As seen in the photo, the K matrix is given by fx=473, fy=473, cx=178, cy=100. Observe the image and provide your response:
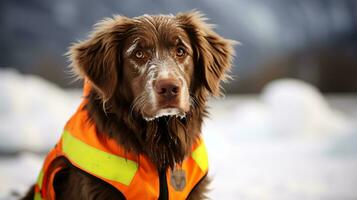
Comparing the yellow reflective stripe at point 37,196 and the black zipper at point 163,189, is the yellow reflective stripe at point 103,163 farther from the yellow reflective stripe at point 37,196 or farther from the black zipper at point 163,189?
the yellow reflective stripe at point 37,196

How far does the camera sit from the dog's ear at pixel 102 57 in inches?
95.8

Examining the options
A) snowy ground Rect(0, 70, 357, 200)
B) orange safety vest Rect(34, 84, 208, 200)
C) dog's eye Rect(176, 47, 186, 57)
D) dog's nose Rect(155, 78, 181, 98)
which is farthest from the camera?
Answer: snowy ground Rect(0, 70, 357, 200)

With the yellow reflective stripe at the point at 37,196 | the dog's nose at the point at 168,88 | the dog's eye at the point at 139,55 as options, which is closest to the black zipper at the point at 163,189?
the dog's nose at the point at 168,88

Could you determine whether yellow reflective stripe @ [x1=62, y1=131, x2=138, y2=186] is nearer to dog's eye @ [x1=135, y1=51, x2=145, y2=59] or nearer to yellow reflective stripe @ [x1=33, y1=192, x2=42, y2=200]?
yellow reflective stripe @ [x1=33, y1=192, x2=42, y2=200]

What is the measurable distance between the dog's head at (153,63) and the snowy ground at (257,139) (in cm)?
123

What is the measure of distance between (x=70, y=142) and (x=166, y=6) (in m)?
3.56

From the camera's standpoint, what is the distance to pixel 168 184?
2.46 meters

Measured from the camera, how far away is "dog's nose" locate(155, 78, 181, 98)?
220 centimetres

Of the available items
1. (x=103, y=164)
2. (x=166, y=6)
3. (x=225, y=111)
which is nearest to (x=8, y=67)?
(x=166, y=6)

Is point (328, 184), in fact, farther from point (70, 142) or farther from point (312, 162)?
point (70, 142)

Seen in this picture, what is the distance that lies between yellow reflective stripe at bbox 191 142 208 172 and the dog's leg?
80mm

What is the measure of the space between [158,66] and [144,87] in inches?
4.9

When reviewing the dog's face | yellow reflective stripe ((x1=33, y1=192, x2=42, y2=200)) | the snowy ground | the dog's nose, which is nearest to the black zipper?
the dog's face

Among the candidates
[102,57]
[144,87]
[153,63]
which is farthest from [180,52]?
[102,57]
